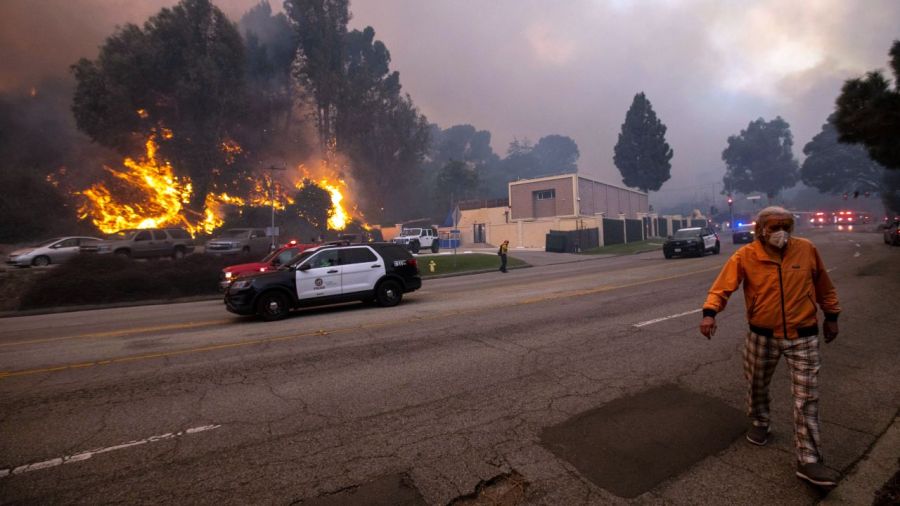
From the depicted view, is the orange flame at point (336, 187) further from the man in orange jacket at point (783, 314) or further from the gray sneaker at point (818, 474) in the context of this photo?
the gray sneaker at point (818, 474)

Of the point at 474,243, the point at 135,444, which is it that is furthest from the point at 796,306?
Answer: the point at 474,243

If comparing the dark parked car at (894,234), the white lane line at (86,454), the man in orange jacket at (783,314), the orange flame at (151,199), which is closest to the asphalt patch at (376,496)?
the white lane line at (86,454)

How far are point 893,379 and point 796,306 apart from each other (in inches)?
131

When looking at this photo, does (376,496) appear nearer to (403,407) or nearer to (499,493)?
(499,493)

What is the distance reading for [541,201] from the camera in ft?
181

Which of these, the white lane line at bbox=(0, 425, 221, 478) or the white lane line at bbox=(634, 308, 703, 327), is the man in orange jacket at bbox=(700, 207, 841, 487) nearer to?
the white lane line at bbox=(634, 308, 703, 327)

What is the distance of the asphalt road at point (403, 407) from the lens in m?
3.36

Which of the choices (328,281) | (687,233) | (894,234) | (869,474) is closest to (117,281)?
(328,281)

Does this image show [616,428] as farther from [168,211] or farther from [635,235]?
[168,211]

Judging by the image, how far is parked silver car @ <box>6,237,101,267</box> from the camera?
67.1 feet

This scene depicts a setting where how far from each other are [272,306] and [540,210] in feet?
157

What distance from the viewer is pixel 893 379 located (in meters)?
5.30

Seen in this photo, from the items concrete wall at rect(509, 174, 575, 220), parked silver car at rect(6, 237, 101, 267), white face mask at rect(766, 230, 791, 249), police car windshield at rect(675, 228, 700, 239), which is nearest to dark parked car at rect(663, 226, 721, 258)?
police car windshield at rect(675, 228, 700, 239)

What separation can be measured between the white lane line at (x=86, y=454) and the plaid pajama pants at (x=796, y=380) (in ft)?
16.0
